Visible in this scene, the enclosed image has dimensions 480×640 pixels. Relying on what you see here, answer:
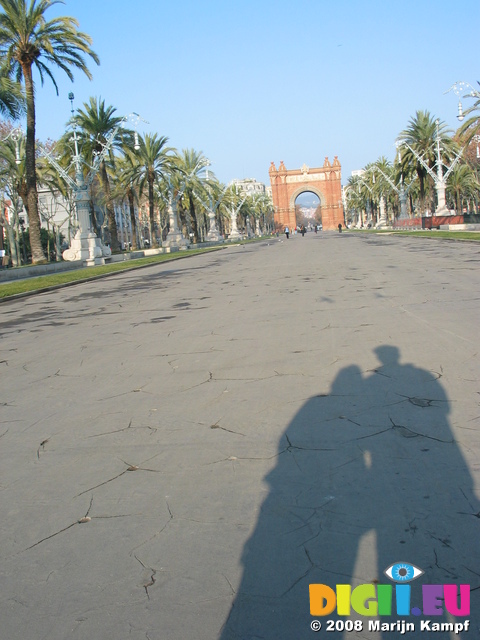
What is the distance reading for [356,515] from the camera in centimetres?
339

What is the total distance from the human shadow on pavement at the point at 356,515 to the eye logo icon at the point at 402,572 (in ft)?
0.09

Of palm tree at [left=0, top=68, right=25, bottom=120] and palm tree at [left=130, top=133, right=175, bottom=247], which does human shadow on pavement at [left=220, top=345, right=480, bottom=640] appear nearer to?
palm tree at [left=0, top=68, right=25, bottom=120]

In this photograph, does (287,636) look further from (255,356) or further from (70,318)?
(70,318)

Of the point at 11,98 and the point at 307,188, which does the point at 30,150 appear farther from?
the point at 307,188

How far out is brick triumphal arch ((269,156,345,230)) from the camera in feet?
547

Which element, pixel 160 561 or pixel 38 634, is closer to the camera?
pixel 38 634

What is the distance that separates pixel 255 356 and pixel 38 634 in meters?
5.29

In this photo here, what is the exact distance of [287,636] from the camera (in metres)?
2.48

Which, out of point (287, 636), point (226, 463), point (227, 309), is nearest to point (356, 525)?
point (287, 636)

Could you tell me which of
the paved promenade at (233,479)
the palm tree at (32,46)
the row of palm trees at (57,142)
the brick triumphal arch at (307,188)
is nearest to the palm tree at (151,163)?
the row of palm trees at (57,142)

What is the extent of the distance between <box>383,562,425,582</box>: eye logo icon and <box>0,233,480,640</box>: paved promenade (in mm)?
59

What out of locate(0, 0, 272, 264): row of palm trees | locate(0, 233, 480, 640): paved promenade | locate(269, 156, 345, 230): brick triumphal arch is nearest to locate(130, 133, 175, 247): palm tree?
locate(0, 0, 272, 264): row of palm trees

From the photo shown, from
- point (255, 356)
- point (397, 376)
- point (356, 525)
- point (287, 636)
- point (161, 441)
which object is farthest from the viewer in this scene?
point (255, 356)

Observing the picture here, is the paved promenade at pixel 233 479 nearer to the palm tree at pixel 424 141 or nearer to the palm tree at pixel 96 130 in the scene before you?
the palm tree at pixel 96 130
